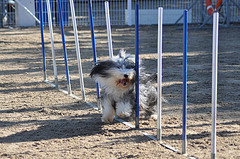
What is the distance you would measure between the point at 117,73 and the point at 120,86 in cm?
17

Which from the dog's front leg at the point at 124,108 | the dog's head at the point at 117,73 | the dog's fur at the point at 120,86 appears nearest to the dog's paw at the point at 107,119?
the dog's fur at the point at 120,86

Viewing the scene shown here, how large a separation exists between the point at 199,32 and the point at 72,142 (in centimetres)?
951

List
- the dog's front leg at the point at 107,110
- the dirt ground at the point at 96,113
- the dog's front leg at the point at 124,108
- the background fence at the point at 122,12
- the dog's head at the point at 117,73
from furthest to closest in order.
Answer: the background fence at the point at 122,12 < the dog's front leg at the point at 107,110 < the dog's front leg at the point at 124,108 < the dog's head at the point at 117,73 < the dirt ground at the point at 96,113

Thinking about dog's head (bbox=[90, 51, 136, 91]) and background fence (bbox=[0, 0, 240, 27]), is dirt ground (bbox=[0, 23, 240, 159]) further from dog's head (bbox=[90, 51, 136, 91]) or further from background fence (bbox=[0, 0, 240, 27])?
background fence (bbox=[0, 0, 240, 27])

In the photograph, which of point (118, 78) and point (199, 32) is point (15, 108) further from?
point (199, 32)

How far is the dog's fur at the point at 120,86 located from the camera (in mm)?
4113

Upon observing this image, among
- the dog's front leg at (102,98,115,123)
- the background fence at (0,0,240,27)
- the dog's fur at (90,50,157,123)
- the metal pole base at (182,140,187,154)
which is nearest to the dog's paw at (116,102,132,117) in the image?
the dog's fur at (90,50,157,123)

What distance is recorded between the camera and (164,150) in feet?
11.9

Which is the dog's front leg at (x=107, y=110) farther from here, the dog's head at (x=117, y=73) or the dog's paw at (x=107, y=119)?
the dog's head at (x=117, y=73)

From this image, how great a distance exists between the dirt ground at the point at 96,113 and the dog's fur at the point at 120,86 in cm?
23

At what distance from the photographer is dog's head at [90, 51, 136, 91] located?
13.4ft

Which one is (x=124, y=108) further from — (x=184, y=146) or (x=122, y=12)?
(x=122, y=12)

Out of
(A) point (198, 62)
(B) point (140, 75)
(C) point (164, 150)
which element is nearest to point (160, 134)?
(C) point (164, 150)

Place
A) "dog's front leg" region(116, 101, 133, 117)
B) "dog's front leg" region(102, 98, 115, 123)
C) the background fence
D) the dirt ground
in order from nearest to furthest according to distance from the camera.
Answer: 1. the dirt ground
2. "dog's front leg" region(116, 101, 133, 117)
3. "dog's front leg" region(102, 98, 115, 123)
4. the background fence
